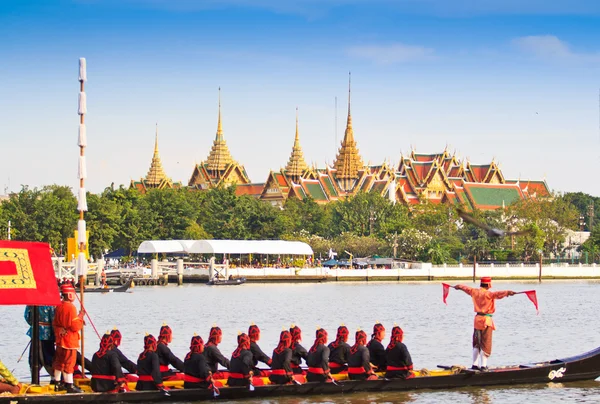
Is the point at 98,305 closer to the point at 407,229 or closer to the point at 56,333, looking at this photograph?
Answer: the point at 56,333

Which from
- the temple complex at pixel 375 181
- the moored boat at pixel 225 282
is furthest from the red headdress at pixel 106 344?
the temple complex at pixel 375 181

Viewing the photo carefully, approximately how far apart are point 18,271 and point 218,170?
12364cm

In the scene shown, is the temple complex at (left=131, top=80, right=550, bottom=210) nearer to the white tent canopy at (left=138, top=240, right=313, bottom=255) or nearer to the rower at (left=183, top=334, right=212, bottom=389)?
the white tent canopy at (left=138, top=240, right=313, bottom=255)

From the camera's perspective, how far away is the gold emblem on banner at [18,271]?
1708 centimetres

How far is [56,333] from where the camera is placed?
18000mm

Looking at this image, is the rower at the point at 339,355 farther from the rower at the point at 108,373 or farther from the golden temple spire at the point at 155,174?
the golden temple spire at the point at 155,174

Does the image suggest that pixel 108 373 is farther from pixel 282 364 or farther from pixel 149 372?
pixel 282 364

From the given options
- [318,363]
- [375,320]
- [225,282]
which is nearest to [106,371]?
[318,363]

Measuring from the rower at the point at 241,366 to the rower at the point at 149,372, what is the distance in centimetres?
128

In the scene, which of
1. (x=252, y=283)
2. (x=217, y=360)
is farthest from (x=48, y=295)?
(x=252, y=283)

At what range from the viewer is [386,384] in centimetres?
1980

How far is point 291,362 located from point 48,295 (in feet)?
15.2

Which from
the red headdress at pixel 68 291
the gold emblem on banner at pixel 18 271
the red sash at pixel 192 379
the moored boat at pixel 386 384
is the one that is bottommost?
the moored boat at pixel 386 384

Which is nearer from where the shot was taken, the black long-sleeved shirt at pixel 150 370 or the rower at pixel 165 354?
the black long-sleeved shirt at pixel 150 370
